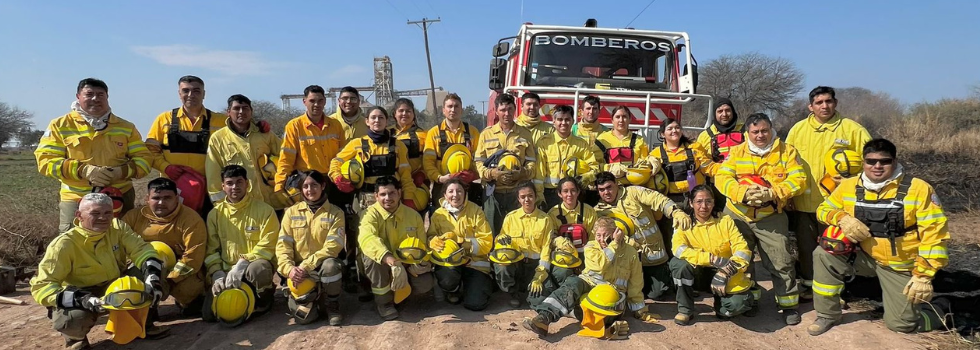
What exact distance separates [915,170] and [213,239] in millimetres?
13027

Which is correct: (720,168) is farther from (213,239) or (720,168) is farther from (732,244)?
(213,239)

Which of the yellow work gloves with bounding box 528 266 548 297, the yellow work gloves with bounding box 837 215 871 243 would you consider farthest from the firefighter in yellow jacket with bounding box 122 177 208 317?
the yellow work gloves with bounding box 837 215 871 243

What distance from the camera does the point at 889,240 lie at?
4078 millimetres

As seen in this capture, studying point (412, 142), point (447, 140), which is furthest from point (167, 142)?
point (447, 140)

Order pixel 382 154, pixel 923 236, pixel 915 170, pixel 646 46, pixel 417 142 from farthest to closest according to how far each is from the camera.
→ pixel 915 170 → pixel 646 46 → pixel 417 142 → pixel 382 154 → pixel 923 236

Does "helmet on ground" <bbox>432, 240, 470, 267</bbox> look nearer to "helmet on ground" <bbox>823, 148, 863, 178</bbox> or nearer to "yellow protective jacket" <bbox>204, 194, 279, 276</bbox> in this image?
"yellow protective jacket" <bbox>204, 194, 279, 276</bbox>

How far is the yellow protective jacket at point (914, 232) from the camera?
3867 mm

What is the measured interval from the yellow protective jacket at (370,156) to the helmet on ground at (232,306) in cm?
126

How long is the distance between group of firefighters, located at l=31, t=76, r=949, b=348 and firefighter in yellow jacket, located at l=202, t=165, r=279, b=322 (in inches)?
0.7

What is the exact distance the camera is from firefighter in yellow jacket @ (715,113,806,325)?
4.55m

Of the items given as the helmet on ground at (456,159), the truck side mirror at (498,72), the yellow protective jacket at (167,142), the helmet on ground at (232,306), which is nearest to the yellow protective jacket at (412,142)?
the helmet on ground at (456,159)

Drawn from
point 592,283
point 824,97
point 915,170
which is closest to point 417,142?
point 592,283

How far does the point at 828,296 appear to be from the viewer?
429cm

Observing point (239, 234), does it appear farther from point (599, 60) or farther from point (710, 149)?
point (599, 60)
